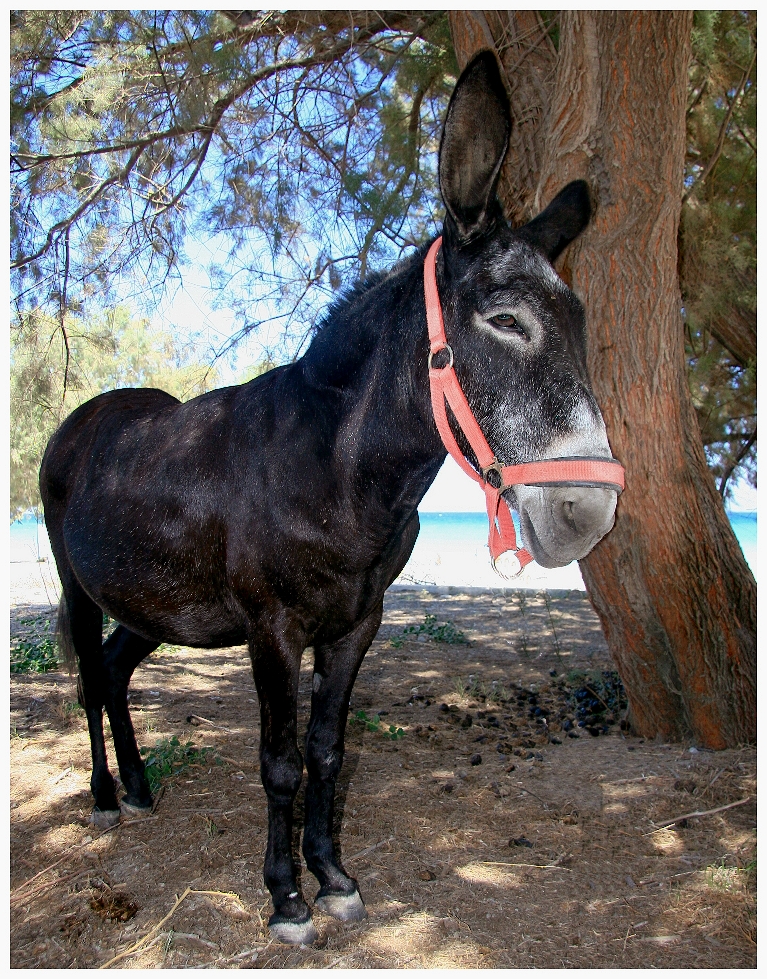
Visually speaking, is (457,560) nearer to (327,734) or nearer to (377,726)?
(377,726)

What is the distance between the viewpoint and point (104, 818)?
3.12m

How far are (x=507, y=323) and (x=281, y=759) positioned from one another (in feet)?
5.45

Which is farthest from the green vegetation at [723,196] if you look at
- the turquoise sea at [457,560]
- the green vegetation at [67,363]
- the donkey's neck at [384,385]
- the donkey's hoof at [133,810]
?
the donkey's hoof at [133,810]

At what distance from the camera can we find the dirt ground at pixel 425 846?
2.26 metres

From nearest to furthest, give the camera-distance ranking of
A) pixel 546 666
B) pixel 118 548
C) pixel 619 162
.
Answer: pixel 118 548, pixel 619 162, pixel 546 666

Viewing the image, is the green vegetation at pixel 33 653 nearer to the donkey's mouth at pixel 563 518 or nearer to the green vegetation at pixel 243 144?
the green vegetation at pixel 243 144

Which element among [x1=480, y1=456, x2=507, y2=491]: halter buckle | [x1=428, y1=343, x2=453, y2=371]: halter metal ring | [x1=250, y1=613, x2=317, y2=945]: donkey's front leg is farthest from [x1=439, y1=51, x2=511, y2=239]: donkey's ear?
[x1=250, y1=613, x2=317, y2=945]: donkey's front leg

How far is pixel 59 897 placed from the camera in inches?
101

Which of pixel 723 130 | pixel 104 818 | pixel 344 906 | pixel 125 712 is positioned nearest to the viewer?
pixel 344 906

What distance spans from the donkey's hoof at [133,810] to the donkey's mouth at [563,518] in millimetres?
→ 2522

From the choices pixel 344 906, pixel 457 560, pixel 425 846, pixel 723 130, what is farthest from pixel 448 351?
pixel 457 560

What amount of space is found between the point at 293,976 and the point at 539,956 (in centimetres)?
80
